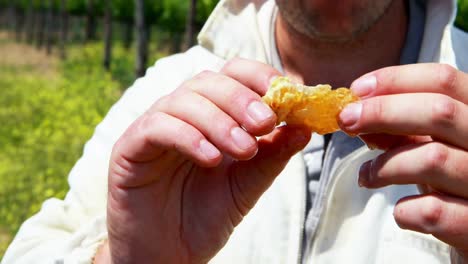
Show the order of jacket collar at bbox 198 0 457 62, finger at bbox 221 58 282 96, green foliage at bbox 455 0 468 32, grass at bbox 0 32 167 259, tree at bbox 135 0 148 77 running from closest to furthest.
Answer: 1. finger at bbox 221 58 282 96
2. jacket collar at bbox 198 0 457 62
3. grass at bbox 0 32 167 259
4. green foliage at bbox 455 0 468 32
5. tree at bbox 135 0 148 77

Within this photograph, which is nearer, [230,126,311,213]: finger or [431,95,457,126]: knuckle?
[431,95,457,126]: knuckle

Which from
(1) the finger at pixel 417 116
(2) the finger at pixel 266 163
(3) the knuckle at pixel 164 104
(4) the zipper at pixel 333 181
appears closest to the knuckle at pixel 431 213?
(1) the finger at pixel 417 116

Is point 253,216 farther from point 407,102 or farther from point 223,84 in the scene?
point 407,102

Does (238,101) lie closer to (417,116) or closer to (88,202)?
(417,116)

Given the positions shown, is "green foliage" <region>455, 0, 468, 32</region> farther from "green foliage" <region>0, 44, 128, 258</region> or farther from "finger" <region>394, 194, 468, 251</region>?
"finger" <region>394, 194, 468, 251</region>

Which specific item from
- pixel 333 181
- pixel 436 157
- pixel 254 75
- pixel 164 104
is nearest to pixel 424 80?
pixel 436 157

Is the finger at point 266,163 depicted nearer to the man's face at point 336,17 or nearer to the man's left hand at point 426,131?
the man's left hand at point 426,131

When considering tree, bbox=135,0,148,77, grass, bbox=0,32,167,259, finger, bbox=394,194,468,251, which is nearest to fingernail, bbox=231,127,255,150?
finger, bbox=394,194,468,251
